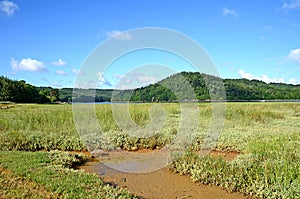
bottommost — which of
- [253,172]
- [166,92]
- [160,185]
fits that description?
[160,185]

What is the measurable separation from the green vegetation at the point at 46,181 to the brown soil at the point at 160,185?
78 centimetres

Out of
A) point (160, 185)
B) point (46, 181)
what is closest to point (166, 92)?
point (160, 185)

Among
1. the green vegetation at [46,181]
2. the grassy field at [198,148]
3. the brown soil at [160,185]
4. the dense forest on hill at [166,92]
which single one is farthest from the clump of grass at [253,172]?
the dense forest on hill at [166,92]

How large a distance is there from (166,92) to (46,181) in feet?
44.1

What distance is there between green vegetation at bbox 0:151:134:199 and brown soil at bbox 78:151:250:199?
778 mm

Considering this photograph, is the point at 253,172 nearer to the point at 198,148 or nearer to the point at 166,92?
the point at 198,148

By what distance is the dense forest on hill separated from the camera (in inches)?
434

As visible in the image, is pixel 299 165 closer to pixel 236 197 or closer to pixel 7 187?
pixel 236 197

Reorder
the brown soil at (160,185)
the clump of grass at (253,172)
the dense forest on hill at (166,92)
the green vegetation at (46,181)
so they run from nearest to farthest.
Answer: the green vegetation at (46,181), the clump of grass at (253,172), the brown soil at (160,185), the dense forest on hill at (166,92)

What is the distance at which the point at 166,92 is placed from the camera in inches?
732

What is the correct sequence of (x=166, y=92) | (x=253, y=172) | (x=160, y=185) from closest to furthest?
(x=253, y=172) < (x=160, y=185) < (x=166, y=92)

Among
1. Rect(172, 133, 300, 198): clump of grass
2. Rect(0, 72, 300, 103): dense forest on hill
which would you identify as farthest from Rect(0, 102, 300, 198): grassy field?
Rect(0, 72, 300, 103): dense forest on hill

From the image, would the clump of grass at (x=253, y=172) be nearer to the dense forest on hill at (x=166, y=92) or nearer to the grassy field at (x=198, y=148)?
the grassy field at (x=198, y=148)

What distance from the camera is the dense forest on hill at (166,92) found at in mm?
11034
